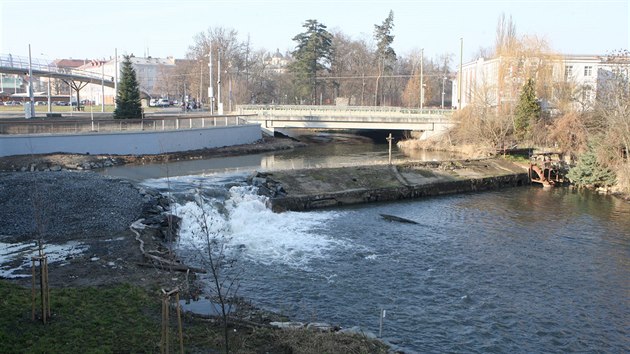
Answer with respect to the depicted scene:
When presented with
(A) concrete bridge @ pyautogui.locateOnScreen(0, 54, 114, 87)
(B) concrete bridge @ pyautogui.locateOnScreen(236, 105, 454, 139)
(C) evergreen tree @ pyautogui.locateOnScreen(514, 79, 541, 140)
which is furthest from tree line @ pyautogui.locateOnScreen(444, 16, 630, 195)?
(A) concrete bridge @ pyautogui.locateOnScreen(0, 54, 114, 87)

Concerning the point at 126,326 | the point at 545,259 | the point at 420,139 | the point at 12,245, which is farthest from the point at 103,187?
the point at 420,139

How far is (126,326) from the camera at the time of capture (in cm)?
1191

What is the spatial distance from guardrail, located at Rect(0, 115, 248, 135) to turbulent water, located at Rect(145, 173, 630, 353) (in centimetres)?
1162

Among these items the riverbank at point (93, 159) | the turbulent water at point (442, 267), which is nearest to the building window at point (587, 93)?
the turbulent water at point (442, 267)

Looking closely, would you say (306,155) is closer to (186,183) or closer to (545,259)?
(186,183)

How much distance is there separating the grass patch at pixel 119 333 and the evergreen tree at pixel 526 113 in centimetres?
3942

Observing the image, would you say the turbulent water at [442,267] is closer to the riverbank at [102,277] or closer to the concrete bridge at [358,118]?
the riverbank at [102,277]

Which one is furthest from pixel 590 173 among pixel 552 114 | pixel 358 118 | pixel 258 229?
pixel 358 118

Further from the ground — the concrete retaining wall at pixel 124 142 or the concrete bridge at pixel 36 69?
the concrete bridge at pixel 36 69

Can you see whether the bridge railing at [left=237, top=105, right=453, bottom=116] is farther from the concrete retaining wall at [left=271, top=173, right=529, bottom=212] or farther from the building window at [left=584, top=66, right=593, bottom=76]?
the concrete retaining wall at [left=271, top=173, right=529, bottom=212]

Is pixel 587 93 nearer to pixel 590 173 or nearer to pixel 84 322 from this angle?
pixel 590 173

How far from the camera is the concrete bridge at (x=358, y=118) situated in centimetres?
5941

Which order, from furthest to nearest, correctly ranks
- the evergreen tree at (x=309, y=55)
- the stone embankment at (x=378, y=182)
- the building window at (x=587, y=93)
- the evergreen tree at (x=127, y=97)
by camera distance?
1. the evergreen tree at (x=309, y=55)
2. the building window at (x=587, y=93)
3. the evergreen tree at (x=127, y=97)
4. the stone embankment at (x=378, y=182)

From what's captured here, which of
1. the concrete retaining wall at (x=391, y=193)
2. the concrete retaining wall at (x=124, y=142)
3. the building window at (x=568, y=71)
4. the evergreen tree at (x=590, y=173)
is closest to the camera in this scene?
the concrete retaining wall at (x=391, y=193)
